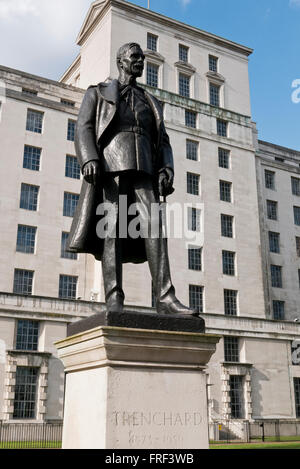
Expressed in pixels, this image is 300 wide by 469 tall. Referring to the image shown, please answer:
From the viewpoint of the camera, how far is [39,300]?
119 ft

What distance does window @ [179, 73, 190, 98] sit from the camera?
4876cm

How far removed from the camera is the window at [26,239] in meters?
37.7

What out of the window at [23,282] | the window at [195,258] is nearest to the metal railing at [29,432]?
the window at [23,282]

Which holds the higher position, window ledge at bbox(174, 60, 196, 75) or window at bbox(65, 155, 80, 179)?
window ledge at bbox(174, 60, 196, 75)

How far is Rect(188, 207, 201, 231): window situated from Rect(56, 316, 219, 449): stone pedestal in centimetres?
3826

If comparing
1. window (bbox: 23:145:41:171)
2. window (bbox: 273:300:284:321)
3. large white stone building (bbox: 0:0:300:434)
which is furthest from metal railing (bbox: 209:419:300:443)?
window (bbox: 23:145:41:171)

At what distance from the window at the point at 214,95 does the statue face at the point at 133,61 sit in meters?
44.3

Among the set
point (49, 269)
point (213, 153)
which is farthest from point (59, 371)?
point (213, 153)

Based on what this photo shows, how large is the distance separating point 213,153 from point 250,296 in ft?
44.7

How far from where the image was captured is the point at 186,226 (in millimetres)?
44375

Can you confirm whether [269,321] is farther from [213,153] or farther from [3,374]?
[3,374]

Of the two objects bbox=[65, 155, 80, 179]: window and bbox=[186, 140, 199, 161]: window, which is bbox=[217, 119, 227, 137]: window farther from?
bbox=[65, 155, 80, 179]: window

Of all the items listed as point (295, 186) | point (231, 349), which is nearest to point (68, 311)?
point (231, 349)

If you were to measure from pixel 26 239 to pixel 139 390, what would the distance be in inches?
1328
